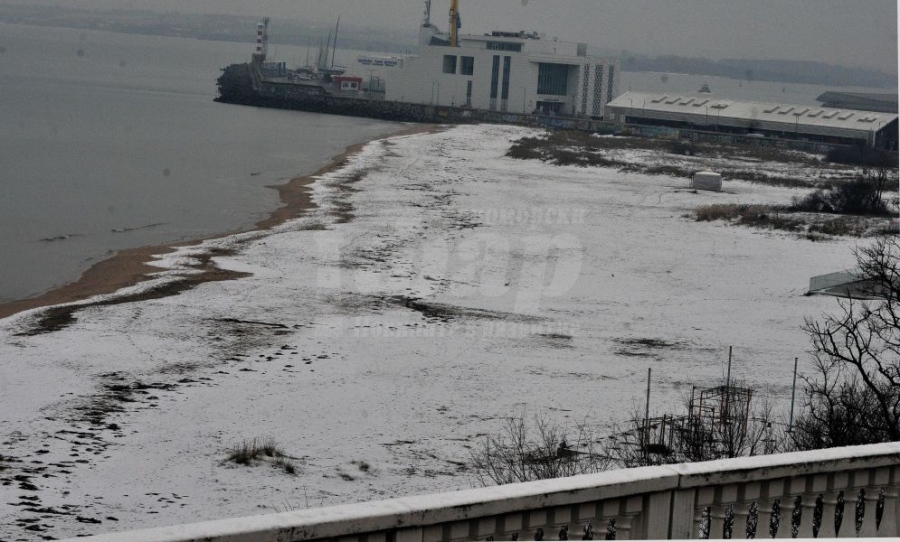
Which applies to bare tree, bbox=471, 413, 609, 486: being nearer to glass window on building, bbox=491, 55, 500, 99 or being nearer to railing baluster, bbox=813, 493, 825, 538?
railing baluster, bbox=813, 493, 825, 538

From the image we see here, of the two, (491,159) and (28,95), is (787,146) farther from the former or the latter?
(28,95)

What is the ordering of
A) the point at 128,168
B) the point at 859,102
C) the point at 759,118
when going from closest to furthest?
the point at 128,168 < the point at 759,118 < the point at 859,102

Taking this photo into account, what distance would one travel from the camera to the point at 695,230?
32.4m

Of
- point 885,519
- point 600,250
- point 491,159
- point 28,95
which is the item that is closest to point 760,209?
point 600,250

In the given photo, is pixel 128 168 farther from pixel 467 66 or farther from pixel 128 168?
pixel 467 66

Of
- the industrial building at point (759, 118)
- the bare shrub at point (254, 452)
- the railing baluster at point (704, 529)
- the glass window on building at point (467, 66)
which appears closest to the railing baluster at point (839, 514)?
the railing baluster at point (704, 529)

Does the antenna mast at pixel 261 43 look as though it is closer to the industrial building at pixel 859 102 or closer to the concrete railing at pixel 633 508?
the industrial building at pixel 859 102

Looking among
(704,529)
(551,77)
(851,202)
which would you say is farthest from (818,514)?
(551,77)

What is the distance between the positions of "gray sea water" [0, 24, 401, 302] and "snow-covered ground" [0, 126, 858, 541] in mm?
3816

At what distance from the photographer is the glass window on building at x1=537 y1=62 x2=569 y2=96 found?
102125 millimetres

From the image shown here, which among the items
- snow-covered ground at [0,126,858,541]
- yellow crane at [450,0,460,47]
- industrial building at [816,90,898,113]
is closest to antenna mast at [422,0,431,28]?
yellow crane at [450,0,460,47]

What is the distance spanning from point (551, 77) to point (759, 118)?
21.5 metres

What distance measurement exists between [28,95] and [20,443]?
9752cm

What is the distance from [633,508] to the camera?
156 inches
